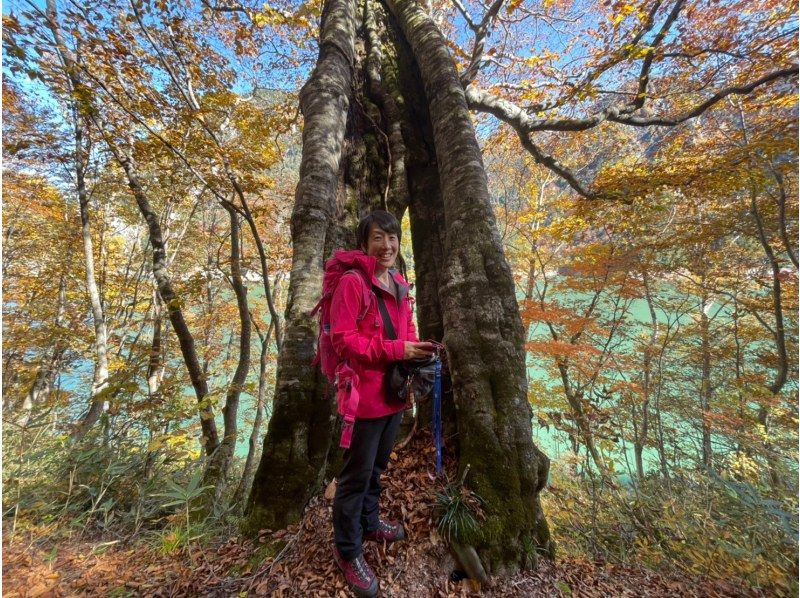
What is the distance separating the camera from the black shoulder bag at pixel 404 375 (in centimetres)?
195

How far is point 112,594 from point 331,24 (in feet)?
18.0

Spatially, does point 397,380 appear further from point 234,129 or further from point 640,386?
point 640,386

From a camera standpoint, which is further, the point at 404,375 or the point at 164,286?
the point at 164,286

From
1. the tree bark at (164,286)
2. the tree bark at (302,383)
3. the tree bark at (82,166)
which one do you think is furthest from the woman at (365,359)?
the tree bark at (82,166)

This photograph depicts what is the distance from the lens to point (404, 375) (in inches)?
78.1

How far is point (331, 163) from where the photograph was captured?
114 inches

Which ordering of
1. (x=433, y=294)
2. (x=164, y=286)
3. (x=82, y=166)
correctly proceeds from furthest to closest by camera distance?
1. (x=82, y=166)
2. (x=164, y=286)
3. (x=433, y=294)

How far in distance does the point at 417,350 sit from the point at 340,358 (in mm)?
456

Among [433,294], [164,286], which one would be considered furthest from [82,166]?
[433,294]

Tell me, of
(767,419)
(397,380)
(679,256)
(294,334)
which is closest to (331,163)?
(294,334)

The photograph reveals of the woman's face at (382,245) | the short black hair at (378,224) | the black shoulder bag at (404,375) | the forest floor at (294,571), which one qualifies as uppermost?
the short black hair at (378,224)

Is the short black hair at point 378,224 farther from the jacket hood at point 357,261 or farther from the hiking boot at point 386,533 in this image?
the hiking boot at point 386,533

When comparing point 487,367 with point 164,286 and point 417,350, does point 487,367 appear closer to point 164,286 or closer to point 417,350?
point 417,350

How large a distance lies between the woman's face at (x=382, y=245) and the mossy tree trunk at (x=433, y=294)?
755 mm
